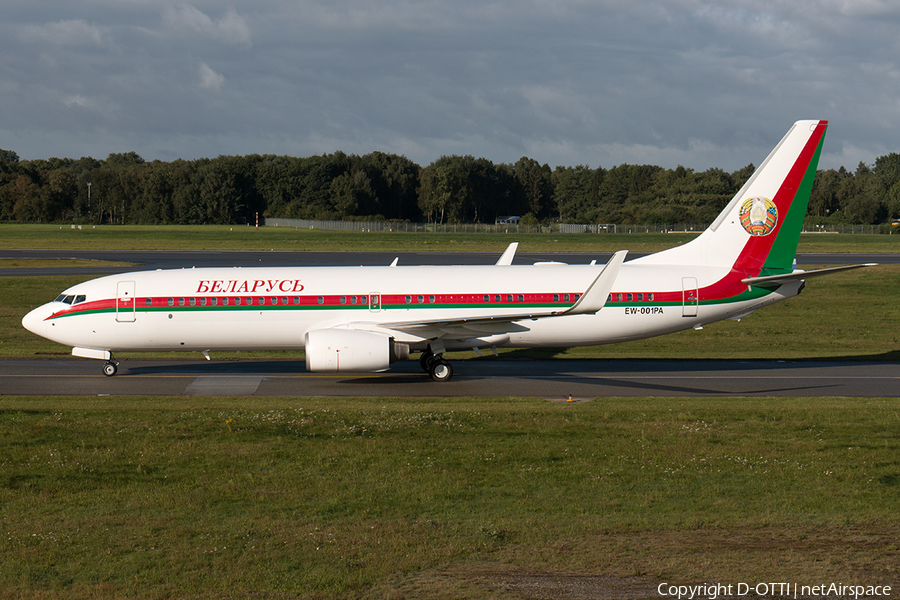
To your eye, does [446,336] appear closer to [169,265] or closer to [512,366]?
[512,366]

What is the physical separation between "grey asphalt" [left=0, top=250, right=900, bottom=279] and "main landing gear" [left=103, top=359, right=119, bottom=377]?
3542 cm

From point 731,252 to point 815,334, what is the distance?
13.1 metres

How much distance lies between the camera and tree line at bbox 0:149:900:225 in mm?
176375

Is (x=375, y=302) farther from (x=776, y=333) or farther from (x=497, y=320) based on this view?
(x=776, y=333)

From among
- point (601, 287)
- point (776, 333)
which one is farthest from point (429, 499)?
point (776, 333)

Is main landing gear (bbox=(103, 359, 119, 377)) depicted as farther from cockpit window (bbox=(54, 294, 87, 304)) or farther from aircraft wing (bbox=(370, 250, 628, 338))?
aircraft wing (bbox=(370, 250, 628, 338))

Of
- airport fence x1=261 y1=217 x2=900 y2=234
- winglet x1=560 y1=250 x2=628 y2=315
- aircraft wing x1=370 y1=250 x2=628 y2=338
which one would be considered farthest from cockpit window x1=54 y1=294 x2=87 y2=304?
airport fence x1=261 y1=217 x2=900 y2=234

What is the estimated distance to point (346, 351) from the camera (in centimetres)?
2461

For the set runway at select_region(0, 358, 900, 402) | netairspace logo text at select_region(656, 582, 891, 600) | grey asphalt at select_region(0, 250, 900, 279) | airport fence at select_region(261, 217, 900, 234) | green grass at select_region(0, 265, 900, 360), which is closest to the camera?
netairspace logo text at select_region(656, 582, 891, 600)

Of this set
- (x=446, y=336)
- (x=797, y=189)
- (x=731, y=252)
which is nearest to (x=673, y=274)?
(x=731, y=252)

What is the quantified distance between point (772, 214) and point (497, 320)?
1072 centimetres

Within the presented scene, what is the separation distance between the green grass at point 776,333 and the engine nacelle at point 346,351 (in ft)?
26.5

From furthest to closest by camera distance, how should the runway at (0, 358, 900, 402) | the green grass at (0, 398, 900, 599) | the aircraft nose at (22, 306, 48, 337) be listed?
1. the aircraft nose at (22, 306, 48, 337)
2. the runway at (0, 358, 900, 402)
3. the green grass at (0, 398, 900, 599)

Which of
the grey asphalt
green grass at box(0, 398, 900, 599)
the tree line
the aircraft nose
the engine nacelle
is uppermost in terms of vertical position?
the tree line
